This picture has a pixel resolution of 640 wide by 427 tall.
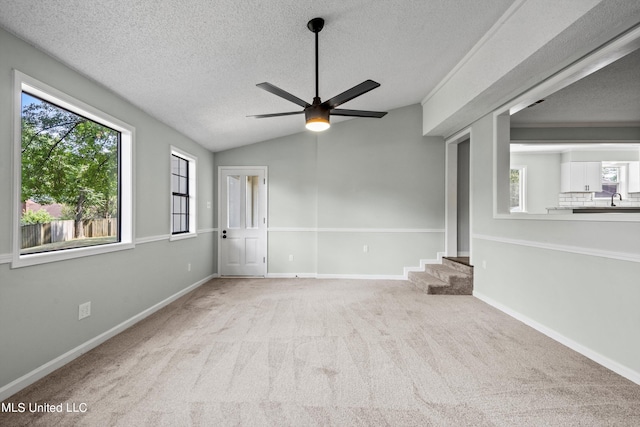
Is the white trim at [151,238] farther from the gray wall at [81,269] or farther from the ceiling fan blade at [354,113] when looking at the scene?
the ceiling fan blade at [354,113]

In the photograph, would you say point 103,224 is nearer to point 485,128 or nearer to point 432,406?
point 432,406

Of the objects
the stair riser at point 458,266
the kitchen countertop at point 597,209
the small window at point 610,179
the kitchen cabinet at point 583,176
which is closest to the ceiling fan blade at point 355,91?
the kitchen countertop at point 597,209

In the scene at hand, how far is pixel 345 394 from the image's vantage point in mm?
1987

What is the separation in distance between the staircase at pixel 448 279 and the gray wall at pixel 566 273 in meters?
0.24

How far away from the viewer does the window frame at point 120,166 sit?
79.0 inches

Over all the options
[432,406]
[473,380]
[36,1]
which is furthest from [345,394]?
[36,1]

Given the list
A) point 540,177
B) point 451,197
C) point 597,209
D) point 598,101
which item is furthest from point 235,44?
point 540,177

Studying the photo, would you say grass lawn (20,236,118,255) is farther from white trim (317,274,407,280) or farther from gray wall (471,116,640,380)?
gray wall (471,116,640,380)

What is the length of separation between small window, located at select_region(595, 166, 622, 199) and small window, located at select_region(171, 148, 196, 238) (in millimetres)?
8689

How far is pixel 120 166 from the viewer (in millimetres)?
3258

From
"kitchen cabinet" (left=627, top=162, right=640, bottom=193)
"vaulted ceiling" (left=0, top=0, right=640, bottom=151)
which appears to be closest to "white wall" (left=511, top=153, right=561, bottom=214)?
"kitchen cabinet" (left=627, top=162, right=640, bottom=193)

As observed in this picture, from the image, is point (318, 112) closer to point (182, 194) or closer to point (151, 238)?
point (151, 238)

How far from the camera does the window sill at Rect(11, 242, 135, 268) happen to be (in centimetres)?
205

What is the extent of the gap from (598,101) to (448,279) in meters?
3.26
